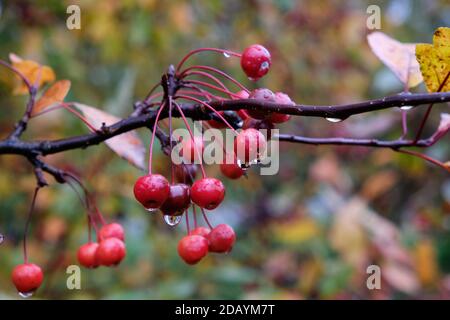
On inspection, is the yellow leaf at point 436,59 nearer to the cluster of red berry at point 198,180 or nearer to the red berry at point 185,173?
the cluster of red berry at point 198,180

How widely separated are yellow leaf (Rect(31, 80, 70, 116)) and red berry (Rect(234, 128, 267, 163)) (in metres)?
0.55

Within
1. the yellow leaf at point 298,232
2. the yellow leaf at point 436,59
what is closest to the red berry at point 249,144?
the yellow leaf at point 436,59

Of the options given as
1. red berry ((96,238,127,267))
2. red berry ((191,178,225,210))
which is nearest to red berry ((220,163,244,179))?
red berry ((191,178,225,210))

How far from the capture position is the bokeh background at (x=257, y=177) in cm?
284

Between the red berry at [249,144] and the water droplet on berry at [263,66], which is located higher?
the water droplet on berry at [263,66]

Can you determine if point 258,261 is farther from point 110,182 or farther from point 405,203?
point 405,203

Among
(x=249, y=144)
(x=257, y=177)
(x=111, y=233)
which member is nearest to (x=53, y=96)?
(x=111, y=233)

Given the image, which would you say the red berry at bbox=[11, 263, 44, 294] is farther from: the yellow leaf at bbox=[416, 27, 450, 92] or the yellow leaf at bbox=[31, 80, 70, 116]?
the yellow leaf at bbox=[416, 27, 450, 92]

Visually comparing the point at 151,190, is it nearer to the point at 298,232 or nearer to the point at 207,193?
the point at 207,193

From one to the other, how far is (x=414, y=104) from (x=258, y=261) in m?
3.08

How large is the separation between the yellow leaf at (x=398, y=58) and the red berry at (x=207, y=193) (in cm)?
64

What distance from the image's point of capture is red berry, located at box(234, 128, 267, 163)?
96 centimetres

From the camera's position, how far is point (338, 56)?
5.32m

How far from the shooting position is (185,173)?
1.20 metres
